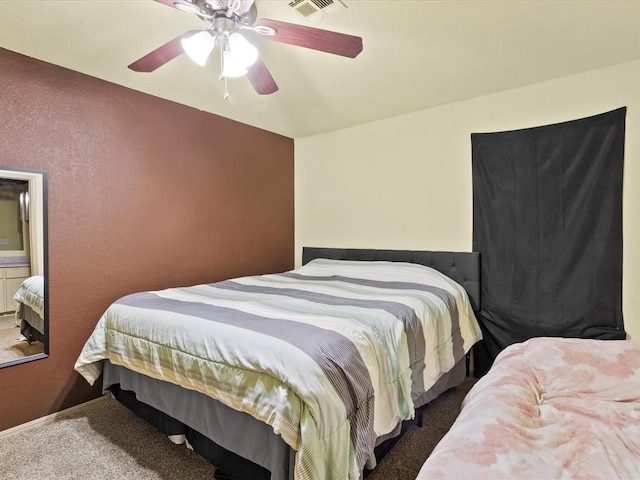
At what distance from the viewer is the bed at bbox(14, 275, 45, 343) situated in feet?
7.25

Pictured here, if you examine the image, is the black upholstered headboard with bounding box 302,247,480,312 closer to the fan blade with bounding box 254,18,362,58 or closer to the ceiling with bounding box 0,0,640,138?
the ceiling with bounding box 0,0,640,138

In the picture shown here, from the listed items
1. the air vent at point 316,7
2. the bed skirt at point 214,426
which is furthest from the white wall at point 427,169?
the air vent at point 316,7

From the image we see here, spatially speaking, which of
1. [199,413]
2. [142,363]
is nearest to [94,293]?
[142,363]

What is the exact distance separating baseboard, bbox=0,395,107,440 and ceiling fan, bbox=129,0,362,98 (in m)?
2.31

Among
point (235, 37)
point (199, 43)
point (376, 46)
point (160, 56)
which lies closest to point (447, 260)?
point (376, 46)

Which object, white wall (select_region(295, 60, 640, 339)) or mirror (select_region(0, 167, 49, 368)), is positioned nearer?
mirror (select_region(0, 167, 49, 368))

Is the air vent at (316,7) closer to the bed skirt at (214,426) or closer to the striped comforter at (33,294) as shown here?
the bed skirt at (214,426)

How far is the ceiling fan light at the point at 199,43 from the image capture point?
63.5 inches

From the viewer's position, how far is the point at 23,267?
2.20 meters

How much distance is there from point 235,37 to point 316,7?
1.48ft

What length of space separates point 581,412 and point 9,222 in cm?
310

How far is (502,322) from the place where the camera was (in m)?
2.73

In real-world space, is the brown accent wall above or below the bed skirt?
above

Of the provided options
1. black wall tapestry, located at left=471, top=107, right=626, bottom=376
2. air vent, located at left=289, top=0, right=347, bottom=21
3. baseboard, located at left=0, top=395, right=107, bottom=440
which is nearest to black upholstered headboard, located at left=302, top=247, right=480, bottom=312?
black wall tapestry, located at left=471, top=107, right=626, bottom=376
